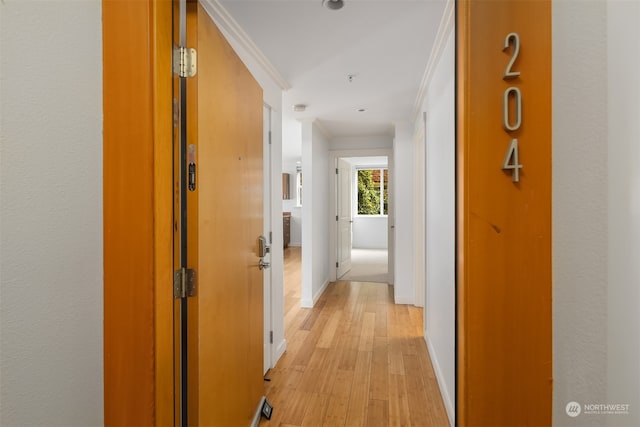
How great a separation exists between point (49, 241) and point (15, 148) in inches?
8.7

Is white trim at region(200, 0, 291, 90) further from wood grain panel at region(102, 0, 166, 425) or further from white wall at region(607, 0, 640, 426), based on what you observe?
white wall at region(607, 0, 640, 426)

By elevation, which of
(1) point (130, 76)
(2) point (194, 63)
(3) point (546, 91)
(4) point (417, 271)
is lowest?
(4) point (417, 271)

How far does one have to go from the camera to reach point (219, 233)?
120cm

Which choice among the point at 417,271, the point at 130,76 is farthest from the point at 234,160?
the point at 417,271

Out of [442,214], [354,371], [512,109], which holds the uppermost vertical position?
[512,109]

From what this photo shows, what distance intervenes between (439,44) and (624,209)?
168cm

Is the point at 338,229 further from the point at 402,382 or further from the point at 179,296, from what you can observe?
the point at 179,296

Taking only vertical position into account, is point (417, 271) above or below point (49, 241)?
below

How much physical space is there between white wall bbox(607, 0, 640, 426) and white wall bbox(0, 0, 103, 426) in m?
1.28

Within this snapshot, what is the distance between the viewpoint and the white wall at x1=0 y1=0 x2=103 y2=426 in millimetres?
647

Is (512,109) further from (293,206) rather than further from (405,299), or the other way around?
(293,206)

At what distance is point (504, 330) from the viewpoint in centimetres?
69

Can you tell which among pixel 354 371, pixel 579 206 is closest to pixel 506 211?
pixel 579 206

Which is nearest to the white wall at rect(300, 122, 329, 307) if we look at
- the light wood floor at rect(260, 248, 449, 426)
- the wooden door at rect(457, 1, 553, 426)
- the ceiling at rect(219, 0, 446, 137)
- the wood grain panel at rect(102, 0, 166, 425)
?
the light wood floor at rect(260, 248, 449, 426)
